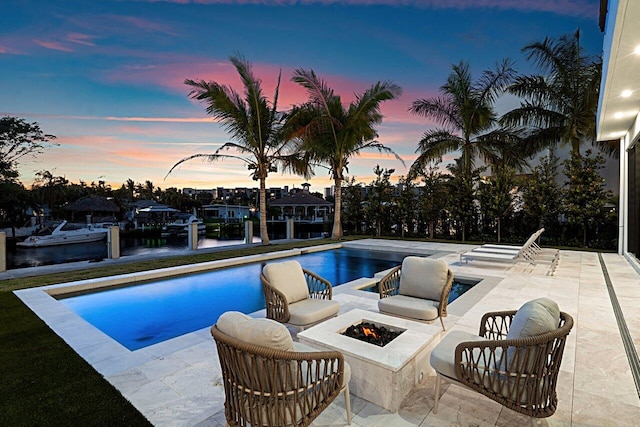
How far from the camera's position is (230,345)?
2.04 m

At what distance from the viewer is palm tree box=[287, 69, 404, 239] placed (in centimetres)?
1360

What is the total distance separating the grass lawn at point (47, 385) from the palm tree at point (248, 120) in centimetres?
884

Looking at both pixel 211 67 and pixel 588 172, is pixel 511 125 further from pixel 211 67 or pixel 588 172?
pixel 211 67

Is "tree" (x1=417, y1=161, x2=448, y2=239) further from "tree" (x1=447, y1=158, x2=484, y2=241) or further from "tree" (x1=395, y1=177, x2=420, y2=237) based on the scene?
"tree" (x1=395, y1=177, x2=420, y2=237)

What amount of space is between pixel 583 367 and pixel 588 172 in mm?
10975

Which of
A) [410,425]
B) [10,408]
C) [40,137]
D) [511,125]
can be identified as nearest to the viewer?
[410,425]

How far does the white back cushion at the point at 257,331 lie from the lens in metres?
2.08

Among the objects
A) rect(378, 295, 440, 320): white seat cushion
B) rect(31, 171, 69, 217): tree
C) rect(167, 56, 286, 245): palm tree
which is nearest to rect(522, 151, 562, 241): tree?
rect(167, 56, 286, 245): palm tree

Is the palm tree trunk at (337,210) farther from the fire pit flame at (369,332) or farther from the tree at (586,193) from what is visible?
the fire pit flame at (369,332)

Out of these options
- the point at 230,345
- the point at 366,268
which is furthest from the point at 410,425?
the point at 366,268

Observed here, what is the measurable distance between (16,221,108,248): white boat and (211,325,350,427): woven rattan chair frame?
23.8 metres

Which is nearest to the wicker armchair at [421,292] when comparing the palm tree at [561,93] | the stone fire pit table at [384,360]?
the stone fire pit table at [384,360]

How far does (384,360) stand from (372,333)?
0.55 m

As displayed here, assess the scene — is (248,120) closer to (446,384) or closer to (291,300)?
(291,300)
